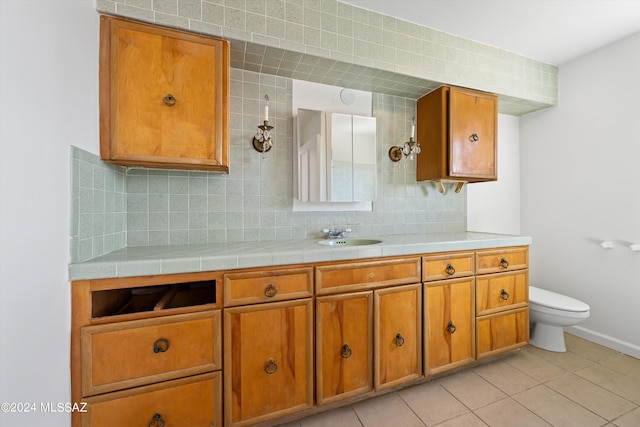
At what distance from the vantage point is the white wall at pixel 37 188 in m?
0.69

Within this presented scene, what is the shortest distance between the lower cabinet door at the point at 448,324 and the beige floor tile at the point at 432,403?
11cm

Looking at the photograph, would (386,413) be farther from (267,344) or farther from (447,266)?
(447,266)

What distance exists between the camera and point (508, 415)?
140 centimetres

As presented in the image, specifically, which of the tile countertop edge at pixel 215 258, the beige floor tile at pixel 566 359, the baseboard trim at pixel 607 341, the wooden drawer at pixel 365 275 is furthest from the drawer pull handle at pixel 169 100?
the baseboard trim at pixel 607 341

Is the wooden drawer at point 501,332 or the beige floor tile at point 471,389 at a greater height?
the wooden drawer at point 501,332

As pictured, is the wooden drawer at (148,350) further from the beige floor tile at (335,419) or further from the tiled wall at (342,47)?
the tiled wall at (342,47)

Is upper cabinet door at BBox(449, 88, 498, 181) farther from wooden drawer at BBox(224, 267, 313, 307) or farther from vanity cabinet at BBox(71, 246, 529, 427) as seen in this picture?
wooden drawer at BBox(224, 267, 313, 307)

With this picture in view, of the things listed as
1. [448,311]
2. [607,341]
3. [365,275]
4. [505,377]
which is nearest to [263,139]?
[365,275]

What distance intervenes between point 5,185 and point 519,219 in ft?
11.9

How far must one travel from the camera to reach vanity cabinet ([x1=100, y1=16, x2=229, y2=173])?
1.22 m

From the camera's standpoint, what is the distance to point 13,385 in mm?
706

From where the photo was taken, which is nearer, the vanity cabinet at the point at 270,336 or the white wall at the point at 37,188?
the white wall at the point at 37,188

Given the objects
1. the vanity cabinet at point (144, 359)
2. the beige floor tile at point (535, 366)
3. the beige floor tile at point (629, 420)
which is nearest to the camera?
the vanity cabinet at point (144, 359)

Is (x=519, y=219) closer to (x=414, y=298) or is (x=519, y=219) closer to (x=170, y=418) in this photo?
(x=414, y=298)
